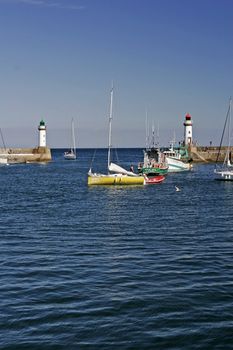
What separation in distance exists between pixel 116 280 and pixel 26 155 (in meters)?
136

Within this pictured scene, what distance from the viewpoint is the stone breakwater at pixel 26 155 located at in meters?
150

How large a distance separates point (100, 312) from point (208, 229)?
16714mm

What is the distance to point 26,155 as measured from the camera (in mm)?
151750

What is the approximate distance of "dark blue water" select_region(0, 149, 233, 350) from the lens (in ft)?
44.1

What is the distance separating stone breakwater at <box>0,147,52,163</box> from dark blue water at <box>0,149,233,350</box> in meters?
114

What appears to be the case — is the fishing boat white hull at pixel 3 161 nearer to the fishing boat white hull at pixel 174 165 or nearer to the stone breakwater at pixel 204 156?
the stone breakwater at pixel 204 156

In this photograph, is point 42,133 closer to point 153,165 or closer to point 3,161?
point 3,161

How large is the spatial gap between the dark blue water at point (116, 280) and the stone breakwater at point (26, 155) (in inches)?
4496

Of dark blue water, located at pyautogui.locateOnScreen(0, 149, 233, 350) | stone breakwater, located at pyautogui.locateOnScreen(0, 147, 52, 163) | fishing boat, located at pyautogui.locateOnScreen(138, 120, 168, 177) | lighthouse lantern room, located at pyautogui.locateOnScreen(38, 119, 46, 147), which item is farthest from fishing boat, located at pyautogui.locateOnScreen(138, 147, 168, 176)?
Result: stone breakwater, located at pyautogui.locateOnScreen(0, 147, 52, 163)

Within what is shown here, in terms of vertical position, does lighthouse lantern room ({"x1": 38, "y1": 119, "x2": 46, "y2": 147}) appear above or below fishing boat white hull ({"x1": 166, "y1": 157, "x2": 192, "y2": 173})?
above

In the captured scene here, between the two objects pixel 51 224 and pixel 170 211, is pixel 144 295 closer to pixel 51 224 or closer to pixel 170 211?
pixel 51 224

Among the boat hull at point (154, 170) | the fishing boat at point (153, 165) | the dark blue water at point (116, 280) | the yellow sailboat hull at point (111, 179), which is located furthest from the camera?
the fishing boat at point (153, 165)

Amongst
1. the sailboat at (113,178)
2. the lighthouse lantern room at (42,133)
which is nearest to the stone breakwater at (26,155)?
the lighthouse lantern room at (42,133)

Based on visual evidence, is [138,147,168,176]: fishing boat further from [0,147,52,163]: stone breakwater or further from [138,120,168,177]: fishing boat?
[0,147,52,163]: stone breakwater
